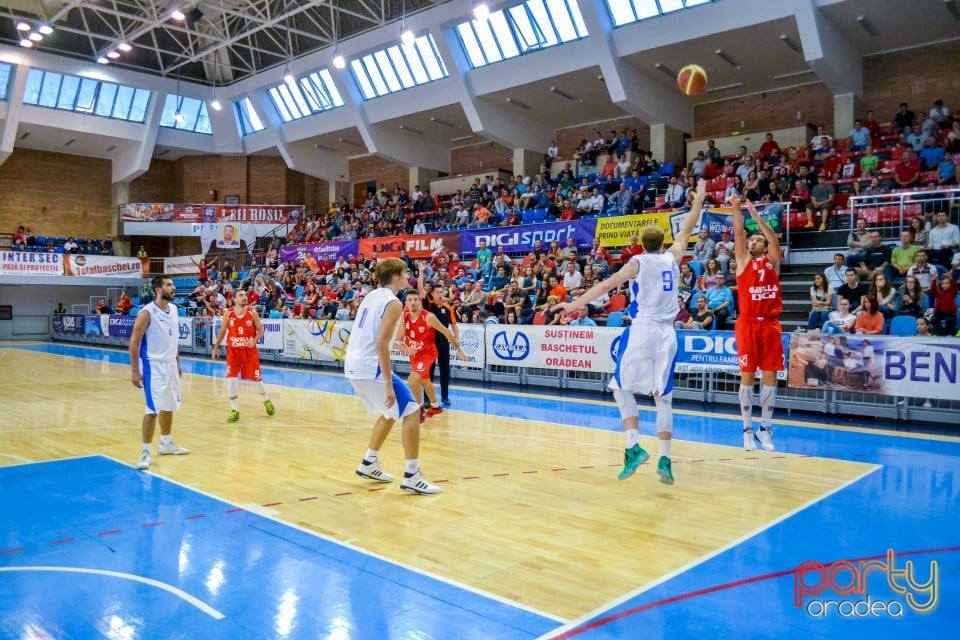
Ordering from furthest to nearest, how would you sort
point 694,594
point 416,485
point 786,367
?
1. point 786,367
2. point 416,485
3. point 694,594

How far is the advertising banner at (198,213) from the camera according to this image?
3353 centimetres

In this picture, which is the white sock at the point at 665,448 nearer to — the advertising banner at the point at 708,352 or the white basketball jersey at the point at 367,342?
the white basketball jersey at the point at 367,342

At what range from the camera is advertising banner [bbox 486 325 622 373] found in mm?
12148

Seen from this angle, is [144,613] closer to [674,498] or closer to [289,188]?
[674,498]

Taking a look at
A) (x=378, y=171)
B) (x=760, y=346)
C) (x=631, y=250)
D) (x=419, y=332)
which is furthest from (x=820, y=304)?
(x=378, y=171)

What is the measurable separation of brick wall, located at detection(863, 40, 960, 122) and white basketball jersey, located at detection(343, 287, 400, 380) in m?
19.0

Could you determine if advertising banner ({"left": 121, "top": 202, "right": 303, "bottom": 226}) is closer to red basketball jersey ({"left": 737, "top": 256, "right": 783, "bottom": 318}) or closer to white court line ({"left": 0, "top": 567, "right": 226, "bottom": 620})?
red basketball jersey ({"left": 737, "top": 256, "right": 783, "bottom": 318})

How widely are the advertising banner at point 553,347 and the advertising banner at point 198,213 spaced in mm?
22739

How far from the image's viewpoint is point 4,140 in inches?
1158

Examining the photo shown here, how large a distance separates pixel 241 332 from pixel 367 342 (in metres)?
5.10

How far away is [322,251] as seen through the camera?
25.7 metres

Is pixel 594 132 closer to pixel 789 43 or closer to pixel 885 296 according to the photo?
pixel 789 43

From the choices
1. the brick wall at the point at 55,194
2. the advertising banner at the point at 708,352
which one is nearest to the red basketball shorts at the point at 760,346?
the advertising banner at the point at 708,352

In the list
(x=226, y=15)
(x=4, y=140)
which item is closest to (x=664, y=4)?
(x=226, y=15)
